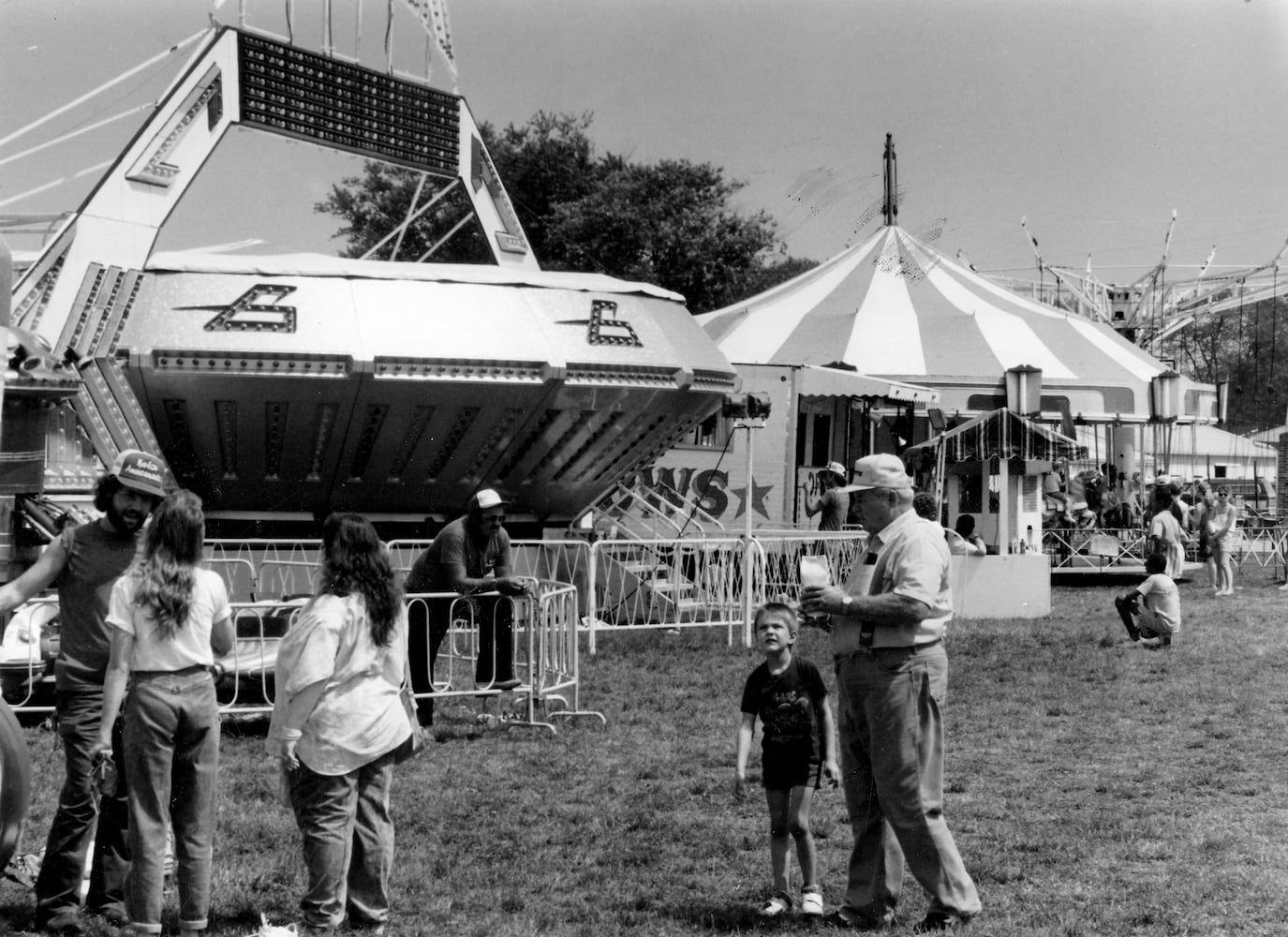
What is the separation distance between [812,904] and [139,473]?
297cm

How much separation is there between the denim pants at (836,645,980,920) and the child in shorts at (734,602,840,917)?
0.30 m

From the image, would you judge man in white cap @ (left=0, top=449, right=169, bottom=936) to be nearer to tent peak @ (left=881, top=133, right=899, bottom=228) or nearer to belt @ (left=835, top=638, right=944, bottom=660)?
belt @ (left=835, top=638, right=944, bottom=660)

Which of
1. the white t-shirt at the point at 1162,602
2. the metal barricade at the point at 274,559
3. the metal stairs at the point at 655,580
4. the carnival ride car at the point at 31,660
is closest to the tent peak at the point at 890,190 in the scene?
the metal stairs at the point at 655,580

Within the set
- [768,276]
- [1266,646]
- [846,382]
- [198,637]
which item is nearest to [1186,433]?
[768,276]

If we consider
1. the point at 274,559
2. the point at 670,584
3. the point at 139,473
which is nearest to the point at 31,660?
the point at 274,559

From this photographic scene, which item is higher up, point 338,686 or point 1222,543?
point 1222,543

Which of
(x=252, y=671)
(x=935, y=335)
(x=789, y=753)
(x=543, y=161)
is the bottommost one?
(x=252, y=671)

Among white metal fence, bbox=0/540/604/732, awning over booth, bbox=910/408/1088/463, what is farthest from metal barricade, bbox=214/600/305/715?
awning over booth, bbox=910/408/1088/463

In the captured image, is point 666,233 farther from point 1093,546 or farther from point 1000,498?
point 1000,498

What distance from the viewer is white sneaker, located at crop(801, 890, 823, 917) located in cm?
549

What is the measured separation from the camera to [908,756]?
16.9ft

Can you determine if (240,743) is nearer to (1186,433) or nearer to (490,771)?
(490,771)

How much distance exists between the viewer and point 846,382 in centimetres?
2025

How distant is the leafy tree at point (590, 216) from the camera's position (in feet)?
127
